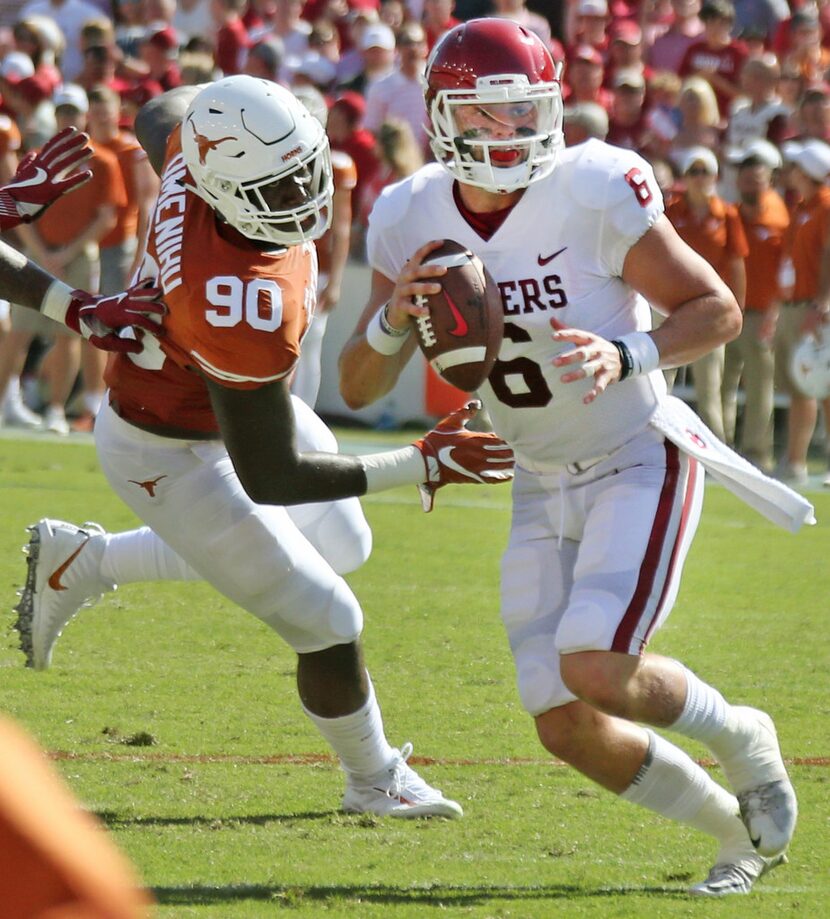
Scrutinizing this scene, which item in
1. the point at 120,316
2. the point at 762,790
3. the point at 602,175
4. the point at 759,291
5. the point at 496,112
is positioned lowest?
the point at 759,291

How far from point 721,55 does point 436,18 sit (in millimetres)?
2032

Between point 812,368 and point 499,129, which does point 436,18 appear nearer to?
point 812,368

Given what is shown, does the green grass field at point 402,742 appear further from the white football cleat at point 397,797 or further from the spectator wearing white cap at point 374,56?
the spectator wearing white cap at point 374,56

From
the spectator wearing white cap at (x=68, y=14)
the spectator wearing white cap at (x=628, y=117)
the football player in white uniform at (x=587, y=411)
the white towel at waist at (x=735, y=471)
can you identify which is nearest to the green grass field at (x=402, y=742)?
the football player in white uniform at (x=587, y=411)

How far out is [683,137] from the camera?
10.4 m

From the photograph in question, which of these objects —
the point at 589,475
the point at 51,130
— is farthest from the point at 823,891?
the point at 51,130

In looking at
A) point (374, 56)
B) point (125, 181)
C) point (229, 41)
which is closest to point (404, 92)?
point (374, 56)

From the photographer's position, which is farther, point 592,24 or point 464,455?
point 592,24

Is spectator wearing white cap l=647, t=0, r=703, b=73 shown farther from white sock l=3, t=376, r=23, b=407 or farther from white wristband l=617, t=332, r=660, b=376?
white wristband l=617, t=332, r=660, b=376

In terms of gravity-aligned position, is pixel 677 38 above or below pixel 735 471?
below

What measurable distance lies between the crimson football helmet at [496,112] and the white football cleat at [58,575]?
180 centimetres

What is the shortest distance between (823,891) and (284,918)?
1.12 m

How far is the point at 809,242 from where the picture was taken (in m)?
8.73

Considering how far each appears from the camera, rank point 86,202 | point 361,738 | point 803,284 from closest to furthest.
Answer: point 361,738 → point 803,284 → point 86,202
